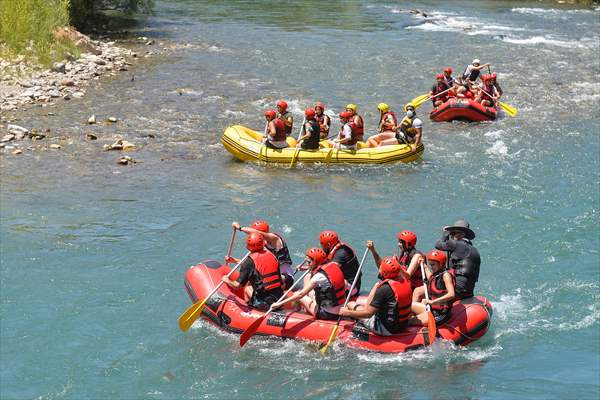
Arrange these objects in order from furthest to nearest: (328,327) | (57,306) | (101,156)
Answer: (101,156) → (57,306) → (328,327)

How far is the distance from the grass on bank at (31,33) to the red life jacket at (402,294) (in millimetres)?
17120

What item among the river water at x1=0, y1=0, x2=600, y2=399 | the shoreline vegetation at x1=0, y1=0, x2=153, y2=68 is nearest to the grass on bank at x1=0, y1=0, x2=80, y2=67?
the shoreline vegetation at x1=0, y1=0, x2=153, y2=68

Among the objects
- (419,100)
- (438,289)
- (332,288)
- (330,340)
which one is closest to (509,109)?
(419,100)

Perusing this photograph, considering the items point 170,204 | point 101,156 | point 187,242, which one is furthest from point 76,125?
point 187,242

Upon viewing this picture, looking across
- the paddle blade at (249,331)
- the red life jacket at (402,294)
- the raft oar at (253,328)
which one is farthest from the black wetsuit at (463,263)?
the paddle blade at (249,331)

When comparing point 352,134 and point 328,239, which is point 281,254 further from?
point 352,134

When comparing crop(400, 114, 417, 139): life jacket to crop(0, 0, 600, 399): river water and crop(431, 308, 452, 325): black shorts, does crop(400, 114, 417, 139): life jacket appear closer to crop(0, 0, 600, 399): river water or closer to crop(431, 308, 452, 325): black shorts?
crop(0, 0, 600, 399): river water

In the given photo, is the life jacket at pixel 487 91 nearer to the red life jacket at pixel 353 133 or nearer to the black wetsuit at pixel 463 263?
the red life jacket at pixel 353 133

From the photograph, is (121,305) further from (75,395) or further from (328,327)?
(328,327)

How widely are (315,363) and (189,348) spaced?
173cm

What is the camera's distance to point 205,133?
20.3 metres

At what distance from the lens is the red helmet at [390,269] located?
10.1m

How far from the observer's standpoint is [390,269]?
10133mm

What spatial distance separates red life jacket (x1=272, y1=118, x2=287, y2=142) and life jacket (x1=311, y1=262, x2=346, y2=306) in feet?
24.5
